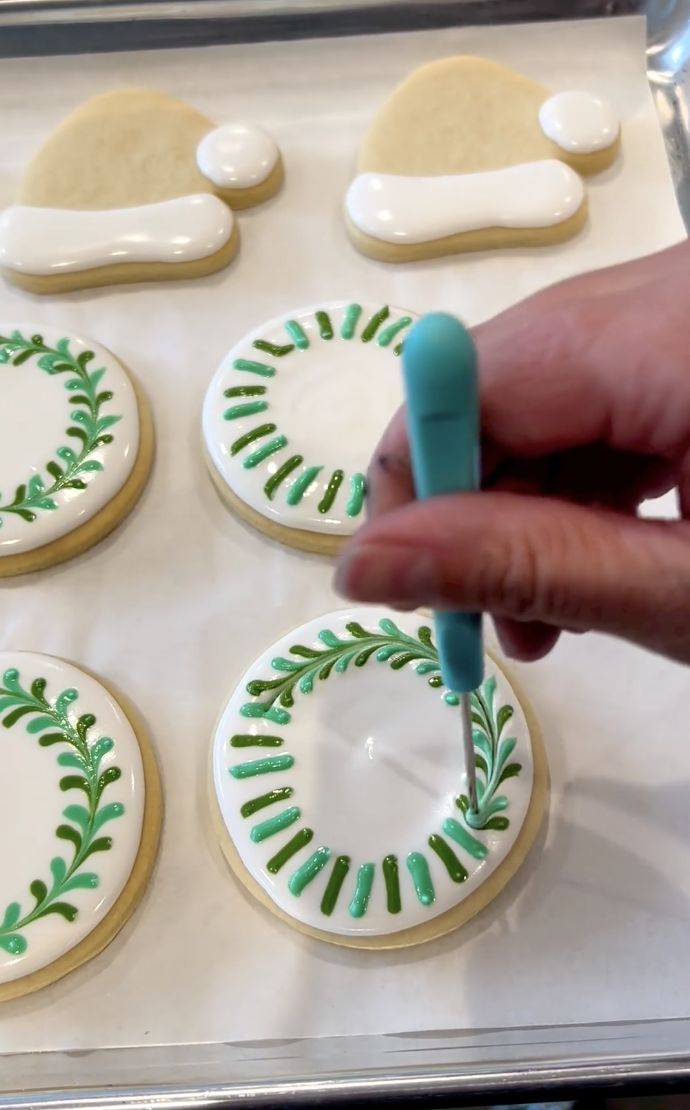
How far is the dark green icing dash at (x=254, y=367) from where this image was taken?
107 cm

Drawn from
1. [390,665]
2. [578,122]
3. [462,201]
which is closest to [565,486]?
[390,665]

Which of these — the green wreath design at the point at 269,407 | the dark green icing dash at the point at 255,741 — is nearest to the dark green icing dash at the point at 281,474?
the green wreath design at the point at 269,407

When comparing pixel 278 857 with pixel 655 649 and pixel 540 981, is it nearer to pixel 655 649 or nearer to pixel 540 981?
pixel 540 981

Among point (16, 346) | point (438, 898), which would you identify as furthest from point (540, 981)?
point (16, 346)

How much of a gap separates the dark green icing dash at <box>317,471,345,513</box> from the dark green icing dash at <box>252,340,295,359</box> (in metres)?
0.17

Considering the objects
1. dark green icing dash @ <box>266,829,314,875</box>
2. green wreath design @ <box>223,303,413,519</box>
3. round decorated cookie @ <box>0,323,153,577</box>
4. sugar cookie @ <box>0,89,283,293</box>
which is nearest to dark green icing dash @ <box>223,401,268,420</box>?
green wreath design @ <box>223,303,413,519</box>

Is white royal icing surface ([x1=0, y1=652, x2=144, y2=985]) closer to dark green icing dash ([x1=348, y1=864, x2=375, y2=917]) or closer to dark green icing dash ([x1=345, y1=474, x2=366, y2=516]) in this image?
dark green icing dash ([x1=348, y1=864, x2=375, y2=917])

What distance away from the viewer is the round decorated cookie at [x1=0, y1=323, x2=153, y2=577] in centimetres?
100

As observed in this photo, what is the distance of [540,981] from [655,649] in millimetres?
348

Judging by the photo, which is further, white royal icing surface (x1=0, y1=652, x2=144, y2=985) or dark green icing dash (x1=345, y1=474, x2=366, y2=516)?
dark green icing dash (x1=345, y1=474, x2=366, y2=516)

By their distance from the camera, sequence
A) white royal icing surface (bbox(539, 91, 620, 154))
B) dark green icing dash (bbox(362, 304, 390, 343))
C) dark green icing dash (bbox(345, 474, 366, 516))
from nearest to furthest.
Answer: dark green icing dash (bbox(345, 474, 366, 516)) → dark green icing dash (bbox(362, 304, 390, 343)) → white royal icing surface (bbox(539, 91, 620, 154))

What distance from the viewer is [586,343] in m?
0.68

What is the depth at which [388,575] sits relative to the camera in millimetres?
527

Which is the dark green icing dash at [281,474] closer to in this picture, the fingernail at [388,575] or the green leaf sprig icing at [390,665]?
the green leaf sprig icing at [390,665]
